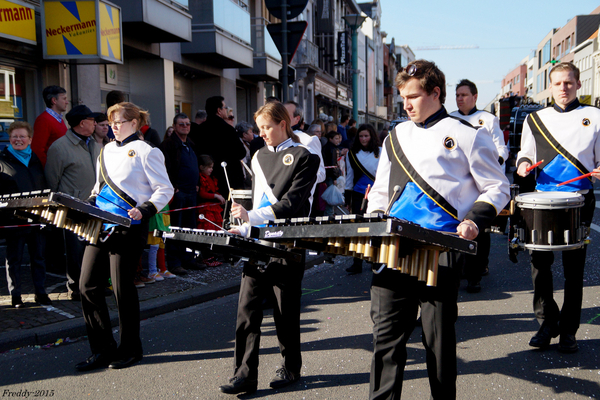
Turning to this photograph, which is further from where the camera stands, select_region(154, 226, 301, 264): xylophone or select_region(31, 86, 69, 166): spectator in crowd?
select_region(31, 86, 69, 166): spectator in crowd

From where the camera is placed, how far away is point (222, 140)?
26.7 feet

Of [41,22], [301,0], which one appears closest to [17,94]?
[41,22]

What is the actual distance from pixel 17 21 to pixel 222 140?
366cm

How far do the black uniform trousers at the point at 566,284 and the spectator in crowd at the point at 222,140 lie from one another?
4.38 m

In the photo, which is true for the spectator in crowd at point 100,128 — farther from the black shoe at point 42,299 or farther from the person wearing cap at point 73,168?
the black shoe at point 42,299

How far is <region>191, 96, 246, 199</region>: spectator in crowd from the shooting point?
8102 millimetres

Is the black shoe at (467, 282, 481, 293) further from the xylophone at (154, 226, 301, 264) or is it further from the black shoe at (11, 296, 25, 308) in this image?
the black shoe at (11, 296, 25, 308)

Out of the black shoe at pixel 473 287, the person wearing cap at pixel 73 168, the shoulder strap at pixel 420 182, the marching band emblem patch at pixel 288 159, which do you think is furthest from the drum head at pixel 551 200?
the person wearing cap at pixel 73 168

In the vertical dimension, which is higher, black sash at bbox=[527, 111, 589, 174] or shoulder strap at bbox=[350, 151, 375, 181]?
black sash at bbox=[527, 111, 589, 174]

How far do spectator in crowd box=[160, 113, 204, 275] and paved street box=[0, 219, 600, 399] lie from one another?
1660 millimetres

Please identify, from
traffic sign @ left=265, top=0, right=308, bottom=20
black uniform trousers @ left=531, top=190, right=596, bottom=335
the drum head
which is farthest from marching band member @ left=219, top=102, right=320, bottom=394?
traffic sign @ left=265, top=0, right=308, bottom=20

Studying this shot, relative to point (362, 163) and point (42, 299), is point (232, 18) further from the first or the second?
point (42, 299)

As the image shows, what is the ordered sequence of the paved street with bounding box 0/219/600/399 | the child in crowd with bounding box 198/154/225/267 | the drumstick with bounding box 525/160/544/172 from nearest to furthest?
1. the paved street with bounding box 0/219/600/399
2. the drumstick with bounding box 525/160/544/172
3. the child in crowd with bounding box 198/154/225/267

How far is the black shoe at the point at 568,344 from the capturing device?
4.52 metres
